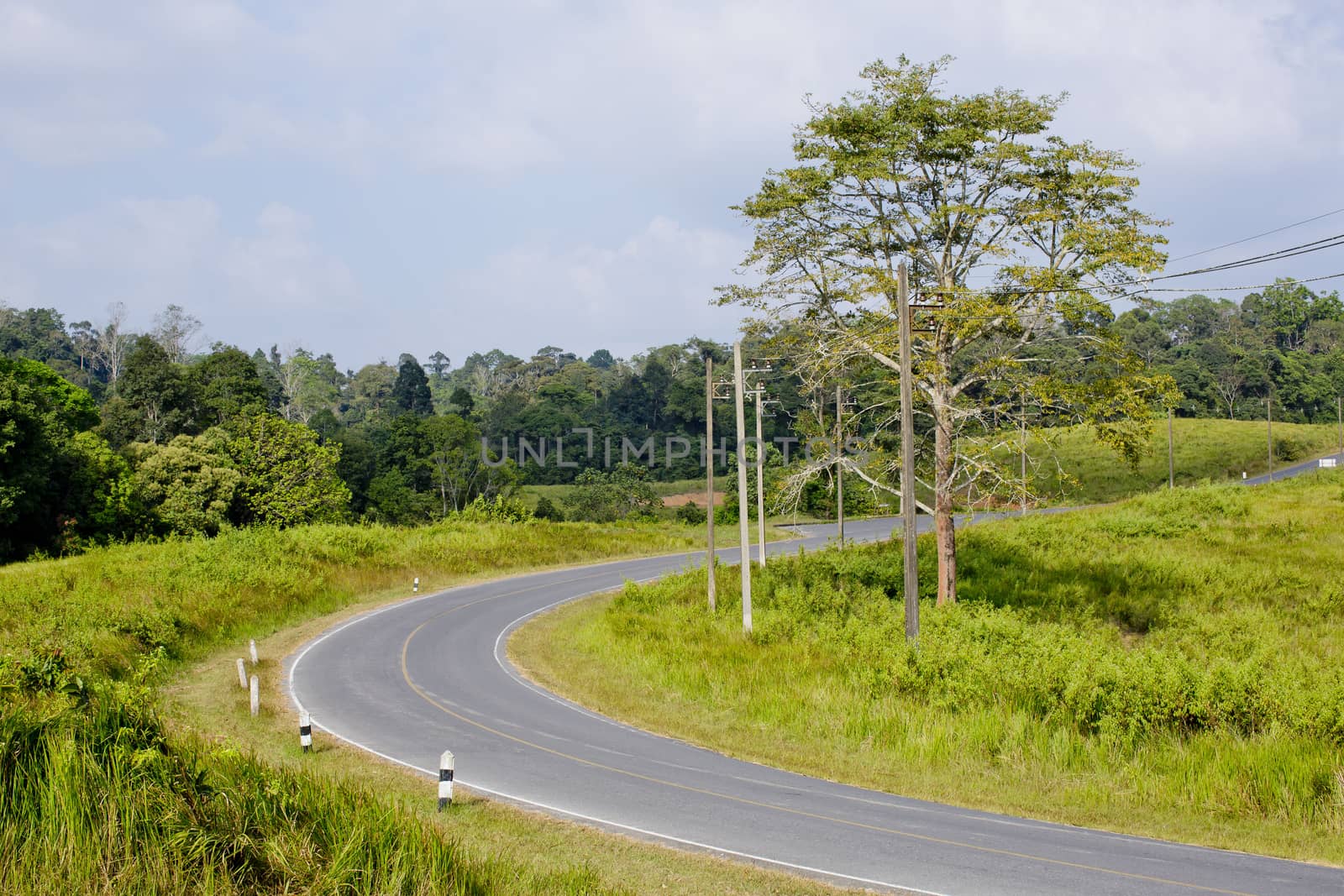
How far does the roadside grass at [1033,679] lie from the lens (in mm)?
14398

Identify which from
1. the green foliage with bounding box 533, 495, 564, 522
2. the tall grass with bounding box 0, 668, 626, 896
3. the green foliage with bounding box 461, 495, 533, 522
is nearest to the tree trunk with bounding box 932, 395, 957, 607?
the tall grass with bounding box 0, 668, 626, 896

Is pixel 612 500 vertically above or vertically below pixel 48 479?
below

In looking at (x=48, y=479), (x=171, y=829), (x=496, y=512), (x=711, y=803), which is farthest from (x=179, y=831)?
(x=496, y=512)

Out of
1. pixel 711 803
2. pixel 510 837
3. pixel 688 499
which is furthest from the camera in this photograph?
pixel 688 499

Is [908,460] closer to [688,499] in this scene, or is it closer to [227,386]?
[227,386]

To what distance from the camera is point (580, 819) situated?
13.7 meters

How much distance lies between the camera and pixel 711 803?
47.3ft

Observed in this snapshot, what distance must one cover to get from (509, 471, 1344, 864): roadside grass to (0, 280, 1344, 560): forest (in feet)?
21.6

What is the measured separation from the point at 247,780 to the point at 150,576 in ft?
91.9

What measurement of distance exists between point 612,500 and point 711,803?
6985 centimetres

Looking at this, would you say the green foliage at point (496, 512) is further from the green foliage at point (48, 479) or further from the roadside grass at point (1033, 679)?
the roadside grass at point (1033, 679)

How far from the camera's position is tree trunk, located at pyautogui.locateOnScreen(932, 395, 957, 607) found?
27.2 metres

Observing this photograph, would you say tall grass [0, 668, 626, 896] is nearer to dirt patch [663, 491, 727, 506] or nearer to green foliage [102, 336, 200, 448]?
green foliage [102, 336, 200, 448]

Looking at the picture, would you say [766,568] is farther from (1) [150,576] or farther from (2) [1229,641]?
(1) [150,576]
